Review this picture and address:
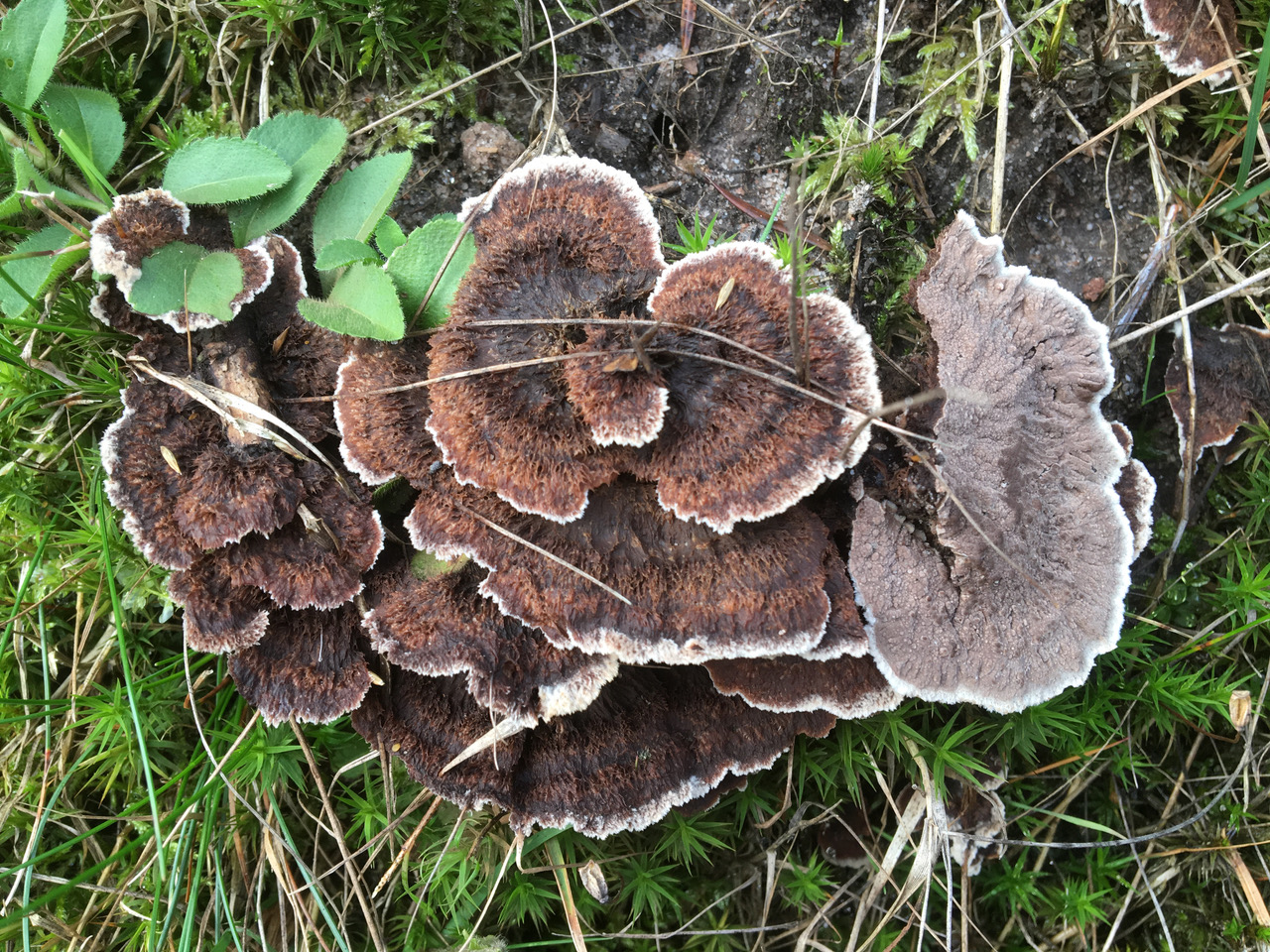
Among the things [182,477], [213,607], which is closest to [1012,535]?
[213,607]

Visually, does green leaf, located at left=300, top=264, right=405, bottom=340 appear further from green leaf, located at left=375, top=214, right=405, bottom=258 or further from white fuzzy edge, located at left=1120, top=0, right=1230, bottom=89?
white fuzzy edge, located at left=1120, top=0, right=1230, bottom=89

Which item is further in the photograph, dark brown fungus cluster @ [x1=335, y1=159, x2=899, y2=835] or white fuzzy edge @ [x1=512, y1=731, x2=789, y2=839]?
white fuzzy edge @ [x1=512, y1=731, x2=789, y2=839]

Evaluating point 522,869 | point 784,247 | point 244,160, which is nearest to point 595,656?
point 522,869

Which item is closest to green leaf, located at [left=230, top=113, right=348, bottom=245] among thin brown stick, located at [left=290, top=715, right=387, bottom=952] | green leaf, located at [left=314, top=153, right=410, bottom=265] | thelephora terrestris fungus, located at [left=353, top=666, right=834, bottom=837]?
green leaf, located at [left=314, top=153, right=410, bottom=265]

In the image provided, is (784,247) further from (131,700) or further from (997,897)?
(997,897)

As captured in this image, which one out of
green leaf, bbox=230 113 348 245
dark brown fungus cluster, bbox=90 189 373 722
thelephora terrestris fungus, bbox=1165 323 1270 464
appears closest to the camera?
dark brown fungus cluster, bbox=90 189 373 722

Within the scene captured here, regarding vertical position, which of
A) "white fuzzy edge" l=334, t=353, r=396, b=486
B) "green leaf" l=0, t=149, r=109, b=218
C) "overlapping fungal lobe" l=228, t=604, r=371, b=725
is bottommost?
"overlapping fungal lobe" l=228, t=604, r=371, b=725

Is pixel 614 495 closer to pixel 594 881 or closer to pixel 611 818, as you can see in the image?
pixel 611 818
